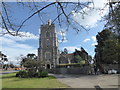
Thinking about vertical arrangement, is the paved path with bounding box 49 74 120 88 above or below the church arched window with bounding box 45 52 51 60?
below

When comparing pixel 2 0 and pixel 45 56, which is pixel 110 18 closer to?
pixel 2 0

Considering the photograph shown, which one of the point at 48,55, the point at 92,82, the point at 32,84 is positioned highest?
the point at 48,55

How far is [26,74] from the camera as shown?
56.0 feet

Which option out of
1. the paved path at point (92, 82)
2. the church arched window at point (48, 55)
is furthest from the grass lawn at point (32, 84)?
the church arched window at point (48, 55)

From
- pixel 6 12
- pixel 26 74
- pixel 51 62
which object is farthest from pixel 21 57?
pixel 6 12

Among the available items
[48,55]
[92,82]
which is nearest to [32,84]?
[92,82]

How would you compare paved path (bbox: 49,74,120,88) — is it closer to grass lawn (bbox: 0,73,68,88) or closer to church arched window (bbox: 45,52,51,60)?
grass lawn (bbox: 0,73,68,88)

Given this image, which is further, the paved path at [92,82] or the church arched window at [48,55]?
the church arched window at [48,55]

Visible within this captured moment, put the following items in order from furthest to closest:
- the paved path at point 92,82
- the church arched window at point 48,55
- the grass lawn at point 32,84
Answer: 1. the church arched window at point 48,55
2. the grass lawn at point 32,84
3. the paved path at point 92,82

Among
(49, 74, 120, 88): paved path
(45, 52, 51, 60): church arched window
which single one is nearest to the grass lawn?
(49, 74, 120, 88): paved path

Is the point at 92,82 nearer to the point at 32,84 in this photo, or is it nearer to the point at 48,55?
the point at 32,84

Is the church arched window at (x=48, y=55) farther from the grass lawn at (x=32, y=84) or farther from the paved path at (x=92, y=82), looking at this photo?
the grass lawn at (x=32, y=84)

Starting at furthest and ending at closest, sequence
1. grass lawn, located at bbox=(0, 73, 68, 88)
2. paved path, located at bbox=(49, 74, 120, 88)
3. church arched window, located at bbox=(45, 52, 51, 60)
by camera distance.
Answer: church arched window, located at bbox=(45, 52, 51, 60) → grass lawn, located at bbox=(0, 73, 68, 88) → paved path, located at bbox=(49, 74, 120, 88)

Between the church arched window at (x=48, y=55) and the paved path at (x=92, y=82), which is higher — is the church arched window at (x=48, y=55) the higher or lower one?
the higher one
